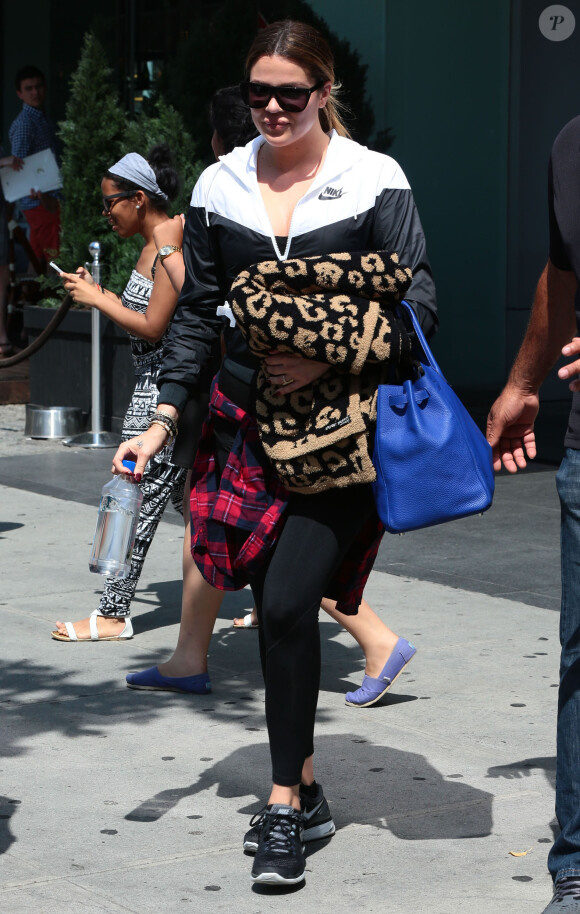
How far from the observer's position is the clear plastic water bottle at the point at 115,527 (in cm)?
489

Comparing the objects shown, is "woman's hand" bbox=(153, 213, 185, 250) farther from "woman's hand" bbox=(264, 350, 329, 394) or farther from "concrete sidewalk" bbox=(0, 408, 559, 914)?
"woman's hand" bbox=(264, 350, 329, 394)

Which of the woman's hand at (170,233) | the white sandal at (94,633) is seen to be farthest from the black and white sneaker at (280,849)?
the woman's hand at (170,233)

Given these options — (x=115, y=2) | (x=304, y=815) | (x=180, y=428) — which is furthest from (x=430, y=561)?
(x=115, y=2)

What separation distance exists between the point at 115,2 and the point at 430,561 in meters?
12.1

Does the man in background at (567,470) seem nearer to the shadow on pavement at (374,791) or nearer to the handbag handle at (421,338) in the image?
the handbag handle at (421,338)

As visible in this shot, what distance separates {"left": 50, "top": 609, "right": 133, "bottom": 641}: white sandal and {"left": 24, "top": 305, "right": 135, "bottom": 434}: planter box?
16.3 feet

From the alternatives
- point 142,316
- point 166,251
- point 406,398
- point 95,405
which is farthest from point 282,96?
point 95,405

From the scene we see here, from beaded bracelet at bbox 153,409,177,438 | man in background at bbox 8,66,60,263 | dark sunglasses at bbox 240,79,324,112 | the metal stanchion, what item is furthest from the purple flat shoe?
man in background at bbox 8,66,60,263

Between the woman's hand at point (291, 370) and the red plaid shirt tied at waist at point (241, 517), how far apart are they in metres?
0.24

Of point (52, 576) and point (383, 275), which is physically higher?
point (383, 275)

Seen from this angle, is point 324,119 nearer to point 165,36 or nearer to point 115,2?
point 165,36

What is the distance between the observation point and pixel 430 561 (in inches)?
294

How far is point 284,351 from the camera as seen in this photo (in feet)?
12.1

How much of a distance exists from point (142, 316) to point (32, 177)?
845 cm
